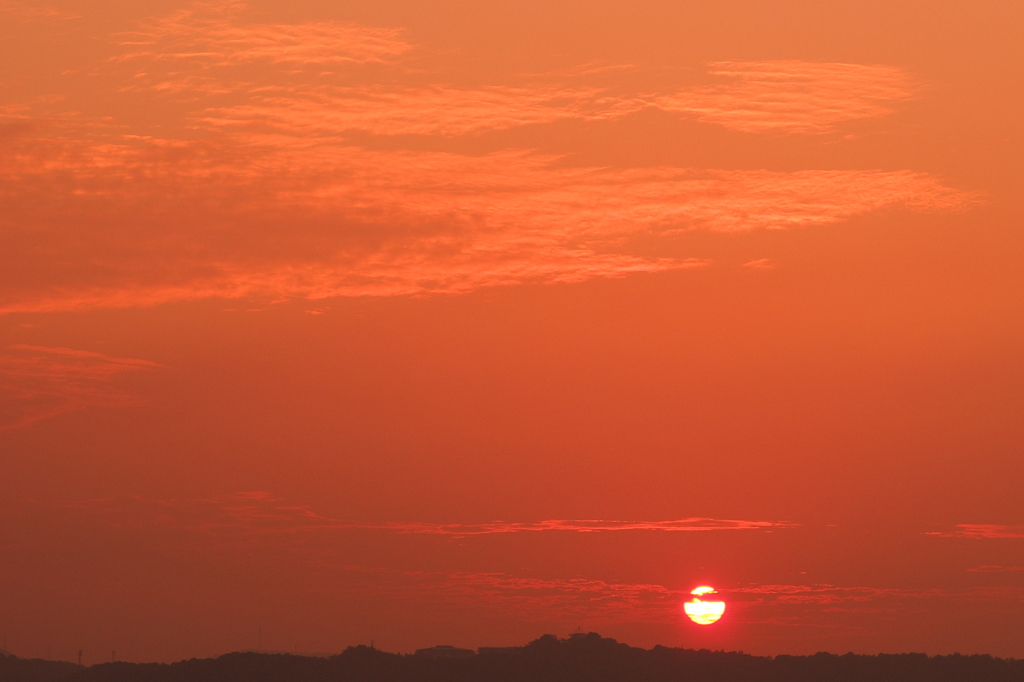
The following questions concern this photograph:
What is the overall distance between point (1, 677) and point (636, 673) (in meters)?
43.3

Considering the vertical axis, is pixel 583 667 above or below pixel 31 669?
below

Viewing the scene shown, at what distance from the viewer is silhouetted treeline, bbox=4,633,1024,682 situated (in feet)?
188

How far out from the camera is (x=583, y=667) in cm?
5869

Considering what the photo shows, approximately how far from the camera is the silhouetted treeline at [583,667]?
57.4m

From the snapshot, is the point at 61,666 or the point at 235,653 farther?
the point at 61,666

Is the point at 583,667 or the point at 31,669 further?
the point at 31,669

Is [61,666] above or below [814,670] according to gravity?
above

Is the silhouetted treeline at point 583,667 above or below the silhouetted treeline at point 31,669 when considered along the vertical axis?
below

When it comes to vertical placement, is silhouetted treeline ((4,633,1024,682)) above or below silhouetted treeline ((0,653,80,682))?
below

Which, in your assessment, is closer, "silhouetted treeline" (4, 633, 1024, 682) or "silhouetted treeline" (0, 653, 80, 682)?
"silhouetted treeline" (4, 633, 1024, 682)

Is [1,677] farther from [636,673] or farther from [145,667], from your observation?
[636,673]

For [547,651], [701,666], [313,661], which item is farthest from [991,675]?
[313,661]

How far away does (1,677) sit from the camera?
79.2 metres

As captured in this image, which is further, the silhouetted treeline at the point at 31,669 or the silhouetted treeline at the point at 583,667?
the silhouetted treeline at the point at 31,669
